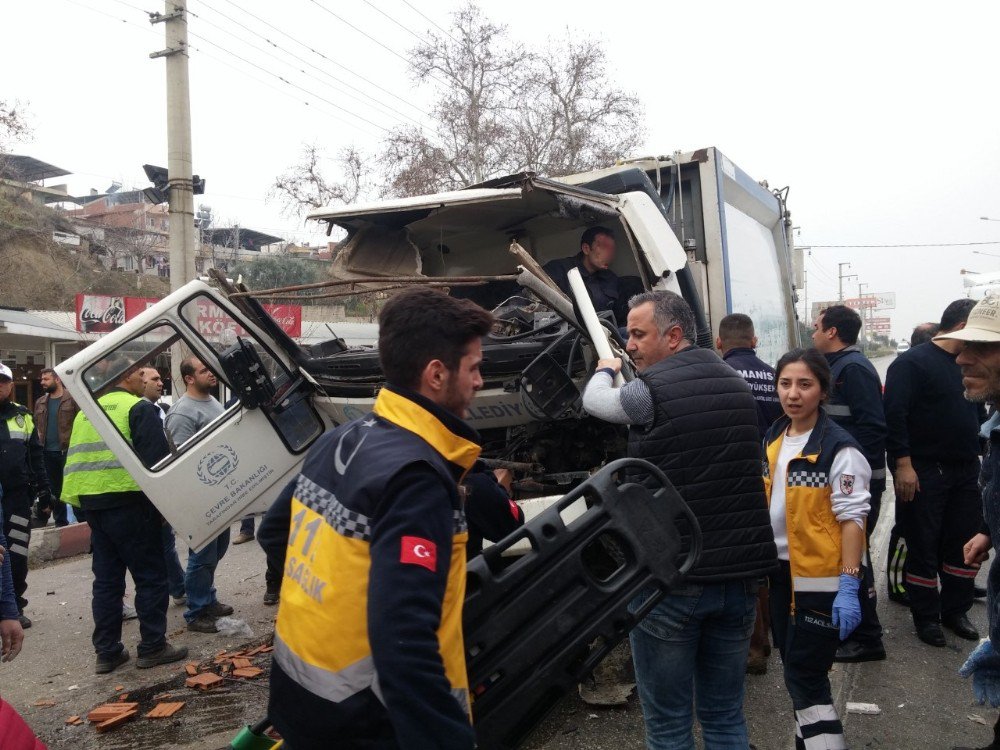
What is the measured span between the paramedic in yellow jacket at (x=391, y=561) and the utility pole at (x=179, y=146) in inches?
347

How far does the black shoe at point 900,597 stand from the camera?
4820 millimetres

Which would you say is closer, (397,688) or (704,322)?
(397,688)

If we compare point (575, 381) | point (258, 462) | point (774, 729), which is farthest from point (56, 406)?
point (774, 729)

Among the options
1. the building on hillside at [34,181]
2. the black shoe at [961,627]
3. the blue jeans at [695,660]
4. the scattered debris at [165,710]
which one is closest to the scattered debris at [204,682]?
the scattered debris at [165,710]

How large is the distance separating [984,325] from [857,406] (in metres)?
1.68

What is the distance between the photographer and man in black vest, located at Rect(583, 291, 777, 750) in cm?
225

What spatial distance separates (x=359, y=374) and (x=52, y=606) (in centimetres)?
372

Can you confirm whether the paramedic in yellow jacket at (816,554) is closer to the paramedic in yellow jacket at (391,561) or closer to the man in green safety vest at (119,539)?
the paramedic in yellow jacket at (391,561)

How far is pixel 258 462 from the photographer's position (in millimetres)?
4312

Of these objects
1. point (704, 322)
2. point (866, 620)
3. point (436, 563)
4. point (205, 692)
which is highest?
point (704, 322)

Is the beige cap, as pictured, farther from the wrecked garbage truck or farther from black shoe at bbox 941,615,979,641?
black shoe at bbox 941,615,979,641

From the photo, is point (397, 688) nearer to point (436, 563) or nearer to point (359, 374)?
point (436, 563)

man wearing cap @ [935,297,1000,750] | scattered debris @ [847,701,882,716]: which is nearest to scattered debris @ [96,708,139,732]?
scattered debris @ [847,701,882,716]

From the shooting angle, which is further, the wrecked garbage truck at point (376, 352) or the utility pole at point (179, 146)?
the utility pole at point (179, 146)
